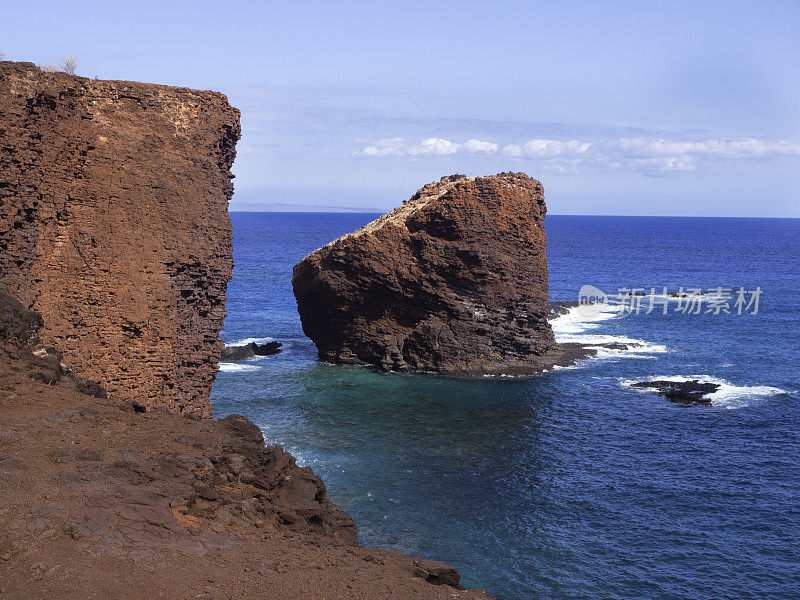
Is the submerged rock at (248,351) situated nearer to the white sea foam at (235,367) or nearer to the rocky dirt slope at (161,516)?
the white sea foam at (235,367)

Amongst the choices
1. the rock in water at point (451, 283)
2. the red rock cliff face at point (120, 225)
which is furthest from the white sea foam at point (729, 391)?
the red rock cliff face at point (120, 225)

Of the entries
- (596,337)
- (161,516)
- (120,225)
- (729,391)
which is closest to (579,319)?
(596,337)

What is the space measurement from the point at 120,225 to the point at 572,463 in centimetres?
1953

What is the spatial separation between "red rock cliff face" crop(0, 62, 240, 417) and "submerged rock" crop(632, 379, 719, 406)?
2734 centimetres

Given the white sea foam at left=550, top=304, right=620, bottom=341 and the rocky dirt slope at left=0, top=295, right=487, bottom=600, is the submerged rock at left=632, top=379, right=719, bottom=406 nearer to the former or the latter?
the white sea foam at left=550, top=304, right=620, bottom=341

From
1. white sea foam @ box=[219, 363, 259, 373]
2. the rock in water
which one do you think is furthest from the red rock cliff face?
white sea foam @ box=[219, 363, 259, 373]

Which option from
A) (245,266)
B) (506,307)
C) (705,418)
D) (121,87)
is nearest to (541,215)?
(506,307)

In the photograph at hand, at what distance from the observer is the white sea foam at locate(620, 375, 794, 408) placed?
39.9 m

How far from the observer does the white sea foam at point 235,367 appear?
47.6 metres

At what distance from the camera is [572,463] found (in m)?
30.2

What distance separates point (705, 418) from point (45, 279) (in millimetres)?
30497

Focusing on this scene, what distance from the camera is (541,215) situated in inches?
1988

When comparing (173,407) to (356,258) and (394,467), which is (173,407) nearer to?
(394,467)

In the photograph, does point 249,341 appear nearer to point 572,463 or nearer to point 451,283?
point 451,283
